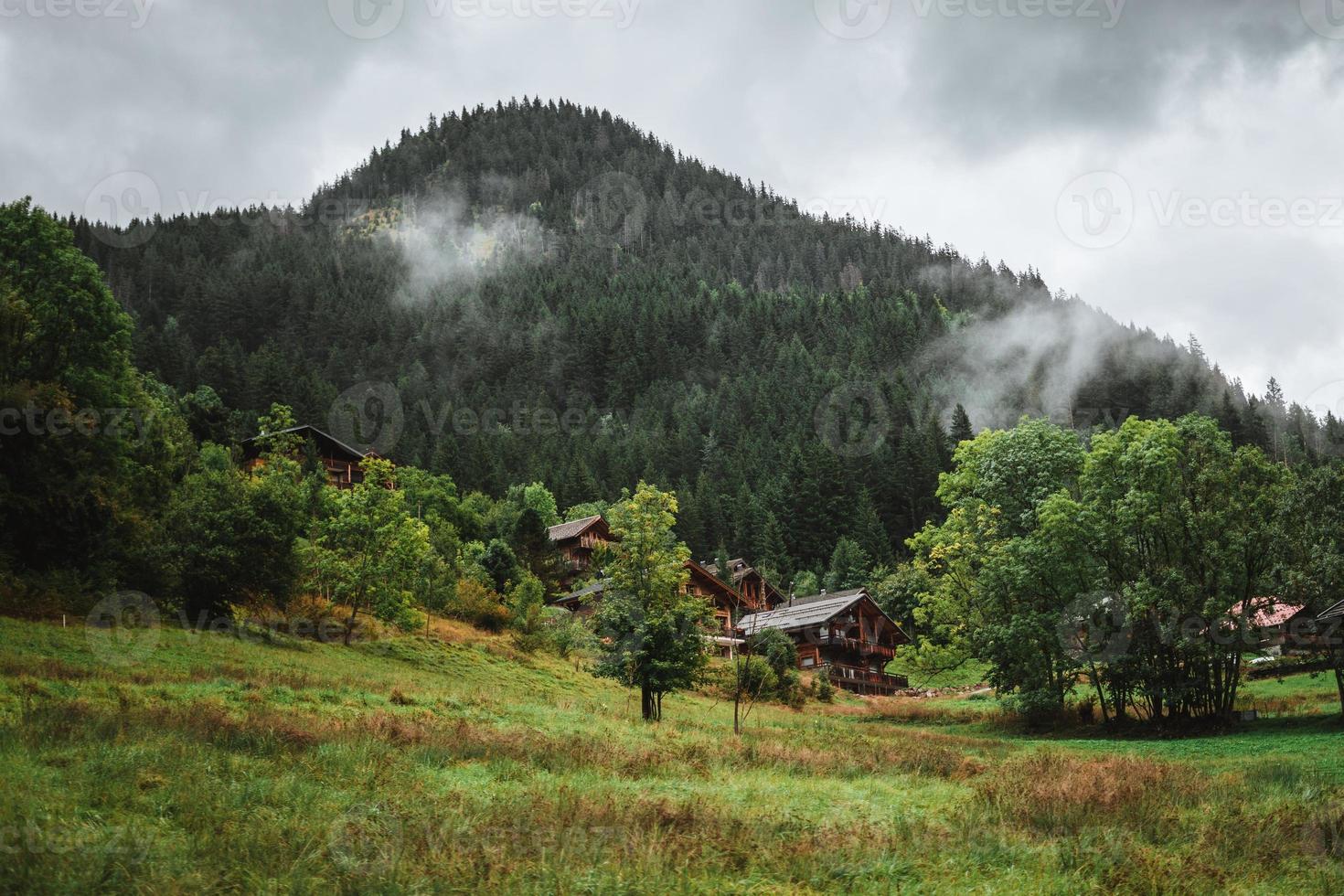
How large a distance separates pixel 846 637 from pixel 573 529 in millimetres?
28648

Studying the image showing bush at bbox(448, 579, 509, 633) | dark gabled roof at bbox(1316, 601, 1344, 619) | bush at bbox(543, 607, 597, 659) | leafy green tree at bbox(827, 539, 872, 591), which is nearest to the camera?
dark gabled roof at bbox(1316, 601, 1344, 619)

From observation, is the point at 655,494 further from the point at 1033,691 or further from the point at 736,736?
the point at 1033,691

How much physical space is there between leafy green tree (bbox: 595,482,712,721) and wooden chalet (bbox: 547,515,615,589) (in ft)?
157

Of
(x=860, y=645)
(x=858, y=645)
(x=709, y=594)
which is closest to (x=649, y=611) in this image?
(x=709, y=594)

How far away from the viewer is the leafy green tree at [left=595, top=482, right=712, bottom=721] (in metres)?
32.6

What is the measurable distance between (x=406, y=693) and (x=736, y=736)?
9.89 m

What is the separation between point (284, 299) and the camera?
191 m

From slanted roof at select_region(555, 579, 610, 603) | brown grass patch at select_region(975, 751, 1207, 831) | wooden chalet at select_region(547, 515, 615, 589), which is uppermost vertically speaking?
wooden chalet at select_region(547, 515, 615, 589)

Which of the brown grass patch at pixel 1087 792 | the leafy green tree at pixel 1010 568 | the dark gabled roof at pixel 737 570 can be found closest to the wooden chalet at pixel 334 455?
the dark gabled roof at pixel 737 570

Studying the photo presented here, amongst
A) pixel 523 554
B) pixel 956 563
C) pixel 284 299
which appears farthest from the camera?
pixel 284 299

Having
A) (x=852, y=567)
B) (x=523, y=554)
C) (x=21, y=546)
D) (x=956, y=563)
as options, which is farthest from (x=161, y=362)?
(x=956, y=563)

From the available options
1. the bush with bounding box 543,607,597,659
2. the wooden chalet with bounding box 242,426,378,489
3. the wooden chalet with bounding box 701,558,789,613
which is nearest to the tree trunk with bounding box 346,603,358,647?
the bush with bounding box 543,607,597,659

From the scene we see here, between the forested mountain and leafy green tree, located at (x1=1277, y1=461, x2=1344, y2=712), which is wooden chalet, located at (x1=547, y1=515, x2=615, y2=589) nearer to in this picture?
the forested mountain

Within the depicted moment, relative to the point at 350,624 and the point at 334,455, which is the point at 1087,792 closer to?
the point at 350,624
